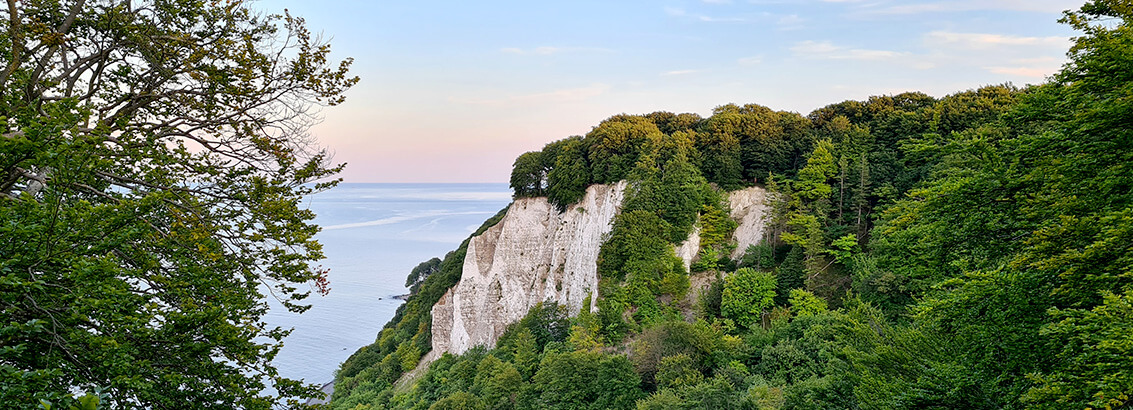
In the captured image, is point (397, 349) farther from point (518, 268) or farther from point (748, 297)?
point (748, 297)

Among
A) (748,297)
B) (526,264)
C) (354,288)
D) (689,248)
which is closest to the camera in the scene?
(748,297)

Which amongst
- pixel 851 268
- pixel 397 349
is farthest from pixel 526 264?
pixel 851 268

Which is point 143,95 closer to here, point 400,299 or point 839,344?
point 839,344

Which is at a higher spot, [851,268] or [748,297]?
[851,268]

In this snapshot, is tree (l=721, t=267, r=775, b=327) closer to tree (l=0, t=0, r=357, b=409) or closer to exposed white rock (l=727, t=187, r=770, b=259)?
exposed white rock (l=727, t=187, r=770, b=259)

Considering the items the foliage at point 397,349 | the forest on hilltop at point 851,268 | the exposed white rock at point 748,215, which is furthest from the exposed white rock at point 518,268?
the exposed white rock at point 748,215

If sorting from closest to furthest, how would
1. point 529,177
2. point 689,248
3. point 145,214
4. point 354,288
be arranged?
point 145,214
point 689,248
point 529,177
point 354,288

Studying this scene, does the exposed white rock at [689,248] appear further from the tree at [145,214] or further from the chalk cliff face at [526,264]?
the tree at [145,214]
